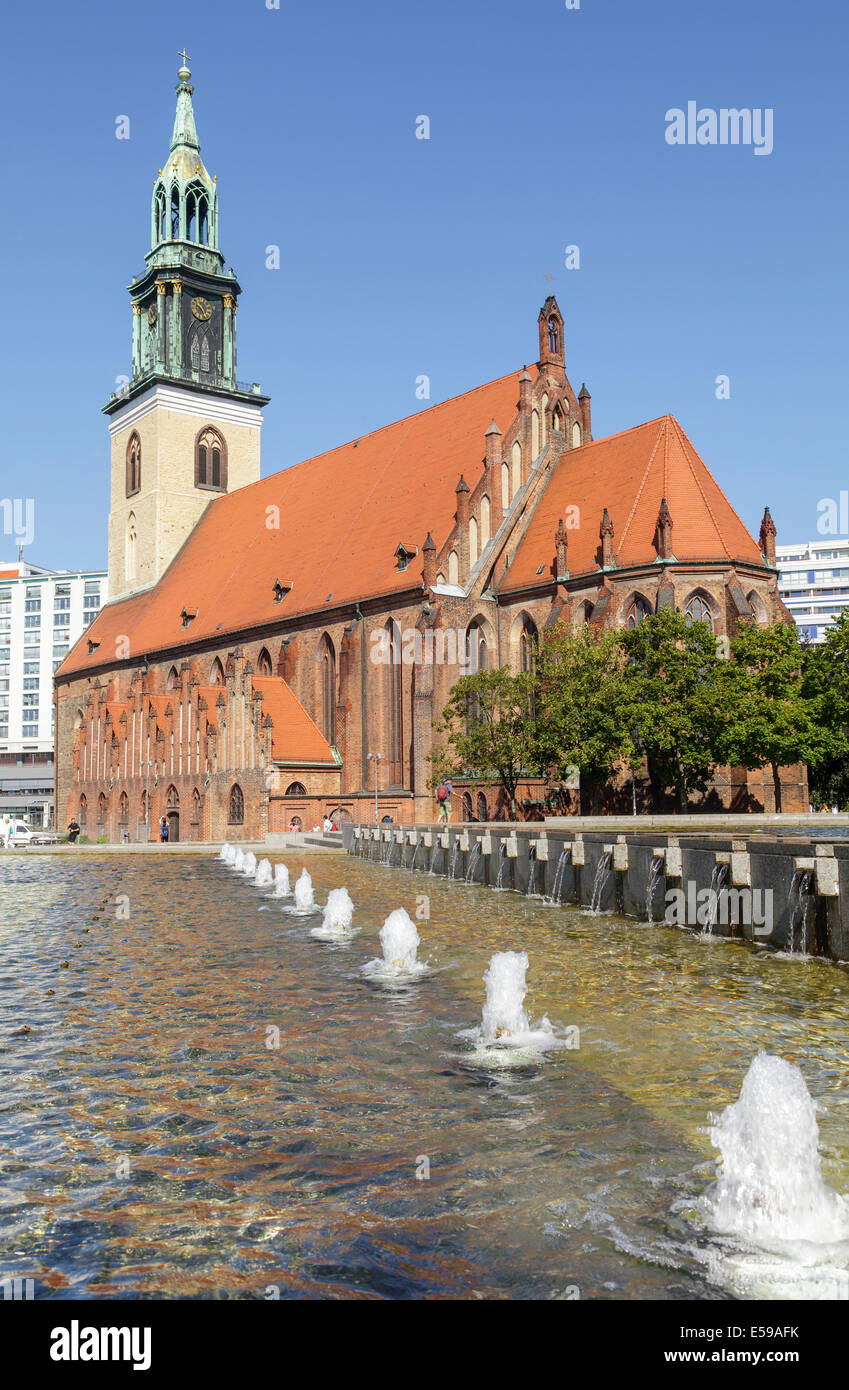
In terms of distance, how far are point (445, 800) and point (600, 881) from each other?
24226 millimetres

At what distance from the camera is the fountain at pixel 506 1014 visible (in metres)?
9.35

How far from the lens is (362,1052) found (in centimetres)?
898

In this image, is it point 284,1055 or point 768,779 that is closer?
point 284,1055

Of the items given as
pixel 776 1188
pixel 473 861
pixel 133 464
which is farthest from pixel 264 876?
pixel 133 464

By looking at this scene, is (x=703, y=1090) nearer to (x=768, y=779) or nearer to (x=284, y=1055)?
(x=284, y=1055)

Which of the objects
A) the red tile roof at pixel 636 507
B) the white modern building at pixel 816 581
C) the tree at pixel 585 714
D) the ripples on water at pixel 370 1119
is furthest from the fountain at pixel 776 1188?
the white modern building at pixel 816 581

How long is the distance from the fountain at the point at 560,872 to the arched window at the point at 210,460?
188 ft

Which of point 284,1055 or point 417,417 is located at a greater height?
point 417,417

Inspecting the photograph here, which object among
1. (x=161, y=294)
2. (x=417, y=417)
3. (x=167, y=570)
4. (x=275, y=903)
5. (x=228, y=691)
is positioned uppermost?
(x=161, y=294)

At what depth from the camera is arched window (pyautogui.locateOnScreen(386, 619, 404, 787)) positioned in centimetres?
4912

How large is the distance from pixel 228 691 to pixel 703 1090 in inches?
1727

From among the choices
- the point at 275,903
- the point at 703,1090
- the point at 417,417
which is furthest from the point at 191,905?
the point at 417,417

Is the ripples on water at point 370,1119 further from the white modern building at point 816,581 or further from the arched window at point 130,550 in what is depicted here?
the white modern building at point 816,581

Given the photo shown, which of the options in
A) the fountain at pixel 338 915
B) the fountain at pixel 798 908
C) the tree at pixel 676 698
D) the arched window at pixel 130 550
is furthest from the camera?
the arched window at pixel 130 550
